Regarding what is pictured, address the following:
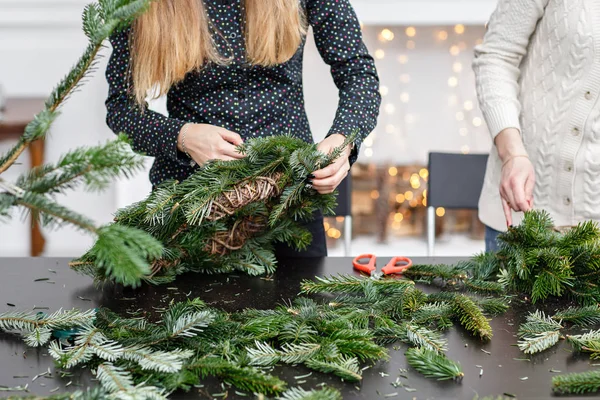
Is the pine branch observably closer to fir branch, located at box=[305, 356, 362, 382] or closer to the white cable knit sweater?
fir branch, located at box=[305, 356, 362, 382]

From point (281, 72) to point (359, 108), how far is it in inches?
7.1

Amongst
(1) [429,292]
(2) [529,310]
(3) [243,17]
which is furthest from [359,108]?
(2) [529,310]

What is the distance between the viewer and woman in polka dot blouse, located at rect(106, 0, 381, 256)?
4.08 ft

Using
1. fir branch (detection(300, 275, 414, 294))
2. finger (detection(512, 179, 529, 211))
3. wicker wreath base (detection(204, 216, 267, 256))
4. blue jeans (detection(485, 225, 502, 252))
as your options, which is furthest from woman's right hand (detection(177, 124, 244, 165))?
blue jeans (detection(485, 225, 502, 252))

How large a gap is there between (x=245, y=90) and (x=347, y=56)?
9.1 inches

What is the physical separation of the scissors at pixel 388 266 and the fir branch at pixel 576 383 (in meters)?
0.47

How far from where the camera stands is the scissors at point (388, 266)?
3.76ft

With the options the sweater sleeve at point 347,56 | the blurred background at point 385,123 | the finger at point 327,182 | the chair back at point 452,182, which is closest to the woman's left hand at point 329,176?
the finger at point 327,182

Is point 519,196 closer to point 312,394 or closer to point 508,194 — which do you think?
point 508,194

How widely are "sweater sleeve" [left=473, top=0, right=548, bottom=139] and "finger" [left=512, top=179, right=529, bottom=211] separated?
0.16 metres

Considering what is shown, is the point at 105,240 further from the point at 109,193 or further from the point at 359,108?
the point at 109,193

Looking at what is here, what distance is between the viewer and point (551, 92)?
1337 mm

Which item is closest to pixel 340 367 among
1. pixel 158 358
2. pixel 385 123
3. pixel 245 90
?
pixel 158 358

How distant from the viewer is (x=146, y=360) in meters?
0.70
